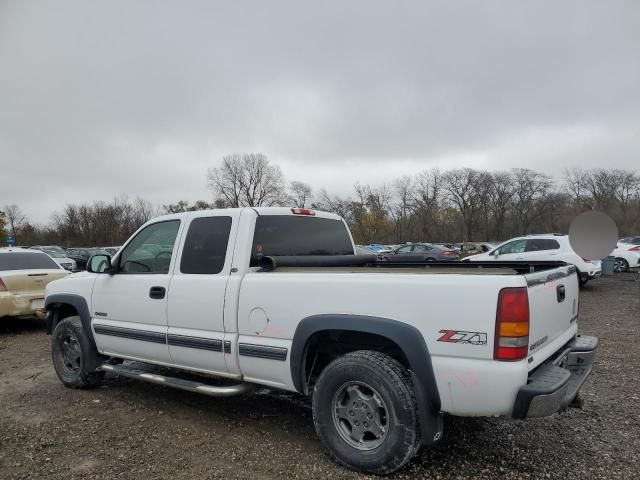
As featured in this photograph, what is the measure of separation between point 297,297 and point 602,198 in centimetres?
8543

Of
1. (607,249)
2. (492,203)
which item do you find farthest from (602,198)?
(607,249)

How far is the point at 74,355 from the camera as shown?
534 centimetres

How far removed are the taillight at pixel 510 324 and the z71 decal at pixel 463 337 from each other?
0.08 meters

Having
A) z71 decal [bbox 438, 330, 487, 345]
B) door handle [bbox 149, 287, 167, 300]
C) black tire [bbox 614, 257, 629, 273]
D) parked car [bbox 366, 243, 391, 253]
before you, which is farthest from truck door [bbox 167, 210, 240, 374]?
parked car [bbox 366, 243, 391, 253]

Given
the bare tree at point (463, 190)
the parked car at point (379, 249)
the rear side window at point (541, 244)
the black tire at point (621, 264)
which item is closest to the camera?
the rear side window at point (541, 244)

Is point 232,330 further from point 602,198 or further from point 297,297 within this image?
point 602,198

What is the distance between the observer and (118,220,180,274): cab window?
14.7 feet

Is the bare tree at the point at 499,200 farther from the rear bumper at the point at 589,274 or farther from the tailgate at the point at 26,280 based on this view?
the tailgate at the point at 26,280

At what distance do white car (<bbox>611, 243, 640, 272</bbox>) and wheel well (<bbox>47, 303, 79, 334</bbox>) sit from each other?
20332 millimetres

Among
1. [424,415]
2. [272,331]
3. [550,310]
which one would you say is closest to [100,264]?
[272,331]

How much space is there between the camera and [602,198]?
75.2m

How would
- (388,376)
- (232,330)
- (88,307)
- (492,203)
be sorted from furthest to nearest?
(492,203)
(88,307)
(232,330)
(388,376)

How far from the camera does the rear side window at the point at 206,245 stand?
4055 millimetres

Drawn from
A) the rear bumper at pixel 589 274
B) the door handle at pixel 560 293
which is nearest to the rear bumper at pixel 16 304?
Answer: the door handle at pixel 560 293
